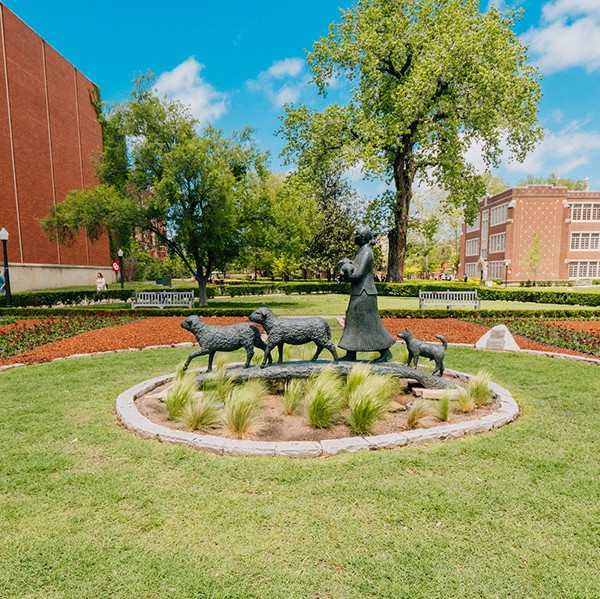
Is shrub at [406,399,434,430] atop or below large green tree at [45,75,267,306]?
below

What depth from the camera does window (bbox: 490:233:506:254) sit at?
49.6m

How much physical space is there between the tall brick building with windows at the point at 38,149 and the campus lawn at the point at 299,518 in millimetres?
21908

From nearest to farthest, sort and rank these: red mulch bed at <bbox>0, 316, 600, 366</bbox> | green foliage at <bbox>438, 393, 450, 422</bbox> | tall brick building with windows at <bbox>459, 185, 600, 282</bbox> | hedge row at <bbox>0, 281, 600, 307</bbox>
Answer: green foliage at <bbox>438, 393, 450, 422</bbox>, red mulch bed at <bbox>0, 316, 600, 366</bbox>, hedge row at <bbox>0, 281, 600, 307</bbox>, tall brick building with windows at <bbox>459, 185, 600, 282</bbox>

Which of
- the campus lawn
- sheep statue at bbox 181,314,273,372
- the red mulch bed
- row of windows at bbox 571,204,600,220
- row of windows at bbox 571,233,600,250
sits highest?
row of windows at bbox 571,204,600,220

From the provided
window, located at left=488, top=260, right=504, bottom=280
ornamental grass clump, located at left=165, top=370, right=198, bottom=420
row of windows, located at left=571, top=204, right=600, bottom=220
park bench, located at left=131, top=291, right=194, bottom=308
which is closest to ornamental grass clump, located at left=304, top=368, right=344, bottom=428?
ornamental grass clump, located at left=165, top=370, right=198, bottom=420

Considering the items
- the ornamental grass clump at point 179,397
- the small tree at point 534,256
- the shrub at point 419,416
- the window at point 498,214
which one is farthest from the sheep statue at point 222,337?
the window at point 498,214

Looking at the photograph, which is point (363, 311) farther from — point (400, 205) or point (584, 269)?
point (584, 269)

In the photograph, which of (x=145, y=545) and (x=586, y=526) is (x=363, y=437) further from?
(x=145, y=545)

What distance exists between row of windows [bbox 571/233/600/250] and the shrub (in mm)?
53686

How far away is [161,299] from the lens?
17.9m

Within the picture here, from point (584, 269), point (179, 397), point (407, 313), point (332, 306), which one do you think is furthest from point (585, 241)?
point (179, 397)

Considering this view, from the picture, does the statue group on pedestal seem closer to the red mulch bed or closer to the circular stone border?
the circular stone border

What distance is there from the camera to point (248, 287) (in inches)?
1329

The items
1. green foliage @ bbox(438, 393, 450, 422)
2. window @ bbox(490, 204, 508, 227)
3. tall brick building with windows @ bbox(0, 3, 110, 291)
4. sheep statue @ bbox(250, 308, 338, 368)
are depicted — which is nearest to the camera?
green foliage @ bbox(438, 393, 450, 422)
